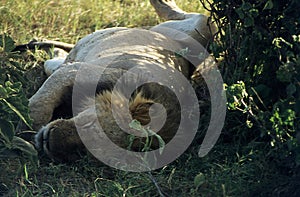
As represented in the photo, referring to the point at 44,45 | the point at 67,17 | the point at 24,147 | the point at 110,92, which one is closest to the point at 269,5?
the point at 110,92

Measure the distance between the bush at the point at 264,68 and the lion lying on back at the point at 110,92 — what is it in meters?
0.33

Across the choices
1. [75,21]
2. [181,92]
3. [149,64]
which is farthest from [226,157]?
[75,21]

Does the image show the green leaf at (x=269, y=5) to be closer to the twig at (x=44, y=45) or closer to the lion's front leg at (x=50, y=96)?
the lion's front leg at (x=50, y=96)

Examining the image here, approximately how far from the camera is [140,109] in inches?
160

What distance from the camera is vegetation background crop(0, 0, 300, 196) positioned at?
362 cm

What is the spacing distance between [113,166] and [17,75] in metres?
0.78

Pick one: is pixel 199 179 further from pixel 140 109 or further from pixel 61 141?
pixel 61 141

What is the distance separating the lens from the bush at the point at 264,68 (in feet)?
11.7

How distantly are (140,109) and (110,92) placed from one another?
0.77 ft

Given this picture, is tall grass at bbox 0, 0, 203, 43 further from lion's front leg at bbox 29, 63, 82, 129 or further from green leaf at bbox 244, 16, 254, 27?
green leaf at bbox 244, 16, 254, 27

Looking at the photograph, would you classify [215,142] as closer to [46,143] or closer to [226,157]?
[226,157]

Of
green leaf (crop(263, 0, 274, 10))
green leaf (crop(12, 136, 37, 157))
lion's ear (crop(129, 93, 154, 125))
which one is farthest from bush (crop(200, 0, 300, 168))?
green leaf (crop(12, 136, 37, 157))

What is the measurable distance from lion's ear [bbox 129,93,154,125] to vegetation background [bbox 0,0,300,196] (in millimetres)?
287

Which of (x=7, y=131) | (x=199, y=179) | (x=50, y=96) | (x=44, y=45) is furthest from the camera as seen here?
(x=44, y=45)
